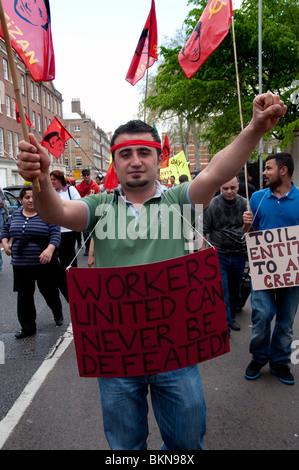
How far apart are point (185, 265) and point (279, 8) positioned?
751 inches

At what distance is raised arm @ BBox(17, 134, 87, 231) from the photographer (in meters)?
1.50

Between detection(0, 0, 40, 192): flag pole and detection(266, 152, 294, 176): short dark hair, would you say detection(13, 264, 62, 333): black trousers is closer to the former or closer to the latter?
detection(266, 152, 294, 176): short dark hair

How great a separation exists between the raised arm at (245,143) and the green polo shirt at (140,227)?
0.18 meters

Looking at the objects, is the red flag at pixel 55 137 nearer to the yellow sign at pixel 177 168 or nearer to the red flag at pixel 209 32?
the red flag at pixel 209 32

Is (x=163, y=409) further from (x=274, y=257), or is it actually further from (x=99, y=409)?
(x=274, y=257)

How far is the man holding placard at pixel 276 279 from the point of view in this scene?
10.8ft

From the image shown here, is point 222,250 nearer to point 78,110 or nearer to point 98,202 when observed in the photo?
point 98,202

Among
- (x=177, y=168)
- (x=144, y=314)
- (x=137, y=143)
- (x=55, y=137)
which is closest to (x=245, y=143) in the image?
(x=137, y=143)

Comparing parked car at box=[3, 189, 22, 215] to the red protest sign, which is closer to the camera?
the red protest sign

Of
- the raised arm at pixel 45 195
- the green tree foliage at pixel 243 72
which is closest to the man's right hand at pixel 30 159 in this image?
the raised arm at pixel 45 195

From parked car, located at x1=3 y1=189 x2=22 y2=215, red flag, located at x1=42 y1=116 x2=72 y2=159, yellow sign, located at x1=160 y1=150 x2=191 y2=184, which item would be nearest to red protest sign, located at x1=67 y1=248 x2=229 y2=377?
red flag, located at x1=42 y1=116 x2=72 y2=159

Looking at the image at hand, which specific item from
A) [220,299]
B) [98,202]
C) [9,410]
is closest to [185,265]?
[220,299]

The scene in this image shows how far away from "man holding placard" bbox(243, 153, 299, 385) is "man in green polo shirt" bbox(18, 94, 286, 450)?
1.65 metres

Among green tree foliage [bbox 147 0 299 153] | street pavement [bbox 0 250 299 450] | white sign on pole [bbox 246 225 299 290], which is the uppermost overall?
green tree foliage [bbox 147 0 299 153]
